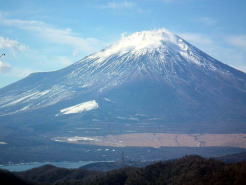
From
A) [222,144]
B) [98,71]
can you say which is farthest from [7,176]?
[98,71]

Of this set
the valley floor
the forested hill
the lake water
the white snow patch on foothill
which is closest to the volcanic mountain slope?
the white snow patch on foothill

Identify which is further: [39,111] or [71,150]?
[39,111]

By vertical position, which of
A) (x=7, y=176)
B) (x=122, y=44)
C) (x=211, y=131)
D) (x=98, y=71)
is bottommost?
(x=7, y=176)

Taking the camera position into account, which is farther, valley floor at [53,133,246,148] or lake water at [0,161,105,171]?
valley floor at [53,133,246,148]

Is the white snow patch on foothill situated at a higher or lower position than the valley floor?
higher

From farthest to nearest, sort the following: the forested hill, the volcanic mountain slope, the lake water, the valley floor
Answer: the volcanic mountain slope, the valley floor, the lake water, the forested hill

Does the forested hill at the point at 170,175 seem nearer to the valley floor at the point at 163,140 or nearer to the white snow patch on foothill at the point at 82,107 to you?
the valley floor at the point at 163,140

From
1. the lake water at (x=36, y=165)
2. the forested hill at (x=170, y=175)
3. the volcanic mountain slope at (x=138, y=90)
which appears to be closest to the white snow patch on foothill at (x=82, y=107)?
the volcanic mountain slope at (x=138, y=90)

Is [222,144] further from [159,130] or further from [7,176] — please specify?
[7,176]

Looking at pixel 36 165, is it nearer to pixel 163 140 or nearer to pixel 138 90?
pixel 163 140

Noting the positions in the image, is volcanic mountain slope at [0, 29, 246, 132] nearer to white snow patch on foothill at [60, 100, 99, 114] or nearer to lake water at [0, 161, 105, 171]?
white snow patch on foothill at [60, 100, 99, 114]
